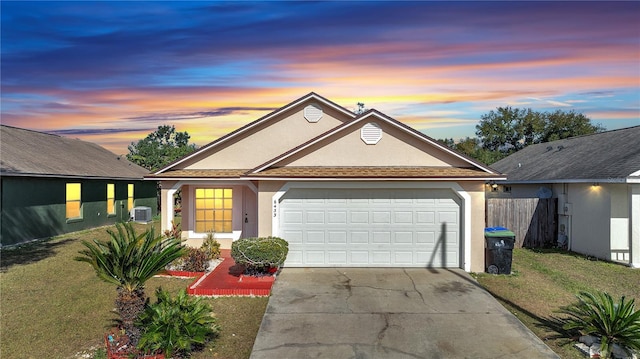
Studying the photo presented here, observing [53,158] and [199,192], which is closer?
[199,192]

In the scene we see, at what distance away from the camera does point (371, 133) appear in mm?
12383

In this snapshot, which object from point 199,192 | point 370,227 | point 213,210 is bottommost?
point 370,227

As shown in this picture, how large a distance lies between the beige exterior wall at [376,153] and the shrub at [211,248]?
3.91 metres

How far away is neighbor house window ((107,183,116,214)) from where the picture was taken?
2231 cm

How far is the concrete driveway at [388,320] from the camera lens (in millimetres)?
6602

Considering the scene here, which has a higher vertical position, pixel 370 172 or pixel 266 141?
pixel 266 141

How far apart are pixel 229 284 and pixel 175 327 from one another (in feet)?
12.1

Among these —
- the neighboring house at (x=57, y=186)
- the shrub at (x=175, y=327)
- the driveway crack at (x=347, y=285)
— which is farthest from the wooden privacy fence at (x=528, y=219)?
the neighboring house at (x=57, y=186)

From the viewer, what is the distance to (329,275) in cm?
1124

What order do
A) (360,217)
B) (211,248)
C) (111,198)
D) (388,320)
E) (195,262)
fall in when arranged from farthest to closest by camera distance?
(111,198), (211,248), (360,217), (195,262), (388,320)

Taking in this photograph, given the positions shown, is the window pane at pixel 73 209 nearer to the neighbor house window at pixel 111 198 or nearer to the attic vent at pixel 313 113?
the neighbor house window at pixel 111 198

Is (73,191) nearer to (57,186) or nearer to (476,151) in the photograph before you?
(57,186)

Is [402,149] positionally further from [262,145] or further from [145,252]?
[145,252]

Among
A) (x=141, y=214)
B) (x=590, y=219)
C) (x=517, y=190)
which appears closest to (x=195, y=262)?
(x=141, y=214)
